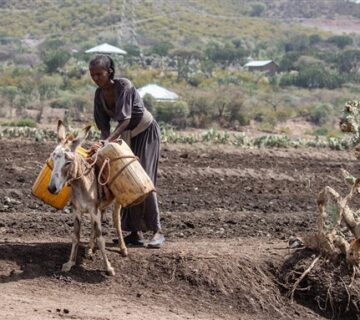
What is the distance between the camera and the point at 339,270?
7707 millimetres

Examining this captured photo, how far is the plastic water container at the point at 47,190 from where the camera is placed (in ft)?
23.3

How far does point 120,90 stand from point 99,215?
42.1 inches

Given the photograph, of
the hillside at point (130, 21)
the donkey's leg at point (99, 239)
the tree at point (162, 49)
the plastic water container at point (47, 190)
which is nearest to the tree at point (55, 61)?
the tree at point (162, 49)

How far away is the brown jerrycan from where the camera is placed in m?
6.98

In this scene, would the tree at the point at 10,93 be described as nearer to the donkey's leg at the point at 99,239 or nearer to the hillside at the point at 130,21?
the donkey's leg at the point at 99,239

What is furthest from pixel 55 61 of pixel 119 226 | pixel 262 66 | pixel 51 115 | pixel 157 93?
pixel 119 226

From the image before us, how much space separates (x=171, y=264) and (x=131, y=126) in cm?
127

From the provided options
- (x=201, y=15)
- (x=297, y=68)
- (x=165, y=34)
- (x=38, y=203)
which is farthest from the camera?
(x=201, y=15)

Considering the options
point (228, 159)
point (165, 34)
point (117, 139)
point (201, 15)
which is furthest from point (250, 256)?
point (201, 15)

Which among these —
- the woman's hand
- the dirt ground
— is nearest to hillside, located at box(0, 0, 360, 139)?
the dirt ground

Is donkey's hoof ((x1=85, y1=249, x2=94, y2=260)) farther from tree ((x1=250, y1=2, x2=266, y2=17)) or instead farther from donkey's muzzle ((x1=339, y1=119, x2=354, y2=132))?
tree ((x1=250, y1=2, x2=266, y2=17))

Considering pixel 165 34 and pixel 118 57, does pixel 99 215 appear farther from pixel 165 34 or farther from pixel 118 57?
pixel 165 34

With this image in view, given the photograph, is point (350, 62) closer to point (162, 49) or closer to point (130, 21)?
point (162, 49)

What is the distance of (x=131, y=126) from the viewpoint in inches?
295
